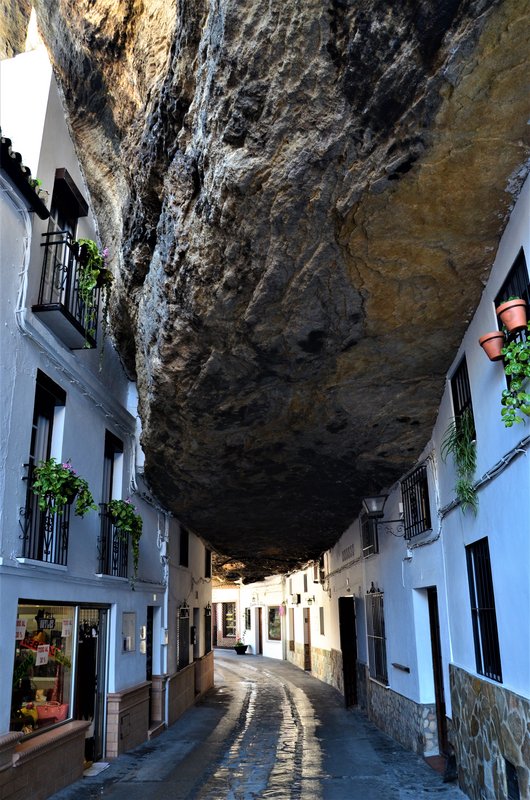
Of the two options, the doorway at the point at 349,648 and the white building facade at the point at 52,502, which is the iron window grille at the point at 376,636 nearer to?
the doorway at the point at 349,648

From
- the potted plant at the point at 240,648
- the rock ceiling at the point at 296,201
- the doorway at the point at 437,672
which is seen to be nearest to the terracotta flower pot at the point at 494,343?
the rock ceiling at the point at 296,201

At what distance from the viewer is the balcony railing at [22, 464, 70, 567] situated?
6914mm

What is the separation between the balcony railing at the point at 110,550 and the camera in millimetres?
9211

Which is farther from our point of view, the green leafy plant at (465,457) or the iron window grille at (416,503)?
the iron window grille at (416,503)

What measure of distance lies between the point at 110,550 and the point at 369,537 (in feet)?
18.3

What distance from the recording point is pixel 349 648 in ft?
49.4

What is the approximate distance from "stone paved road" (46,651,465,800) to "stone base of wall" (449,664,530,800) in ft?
2.03

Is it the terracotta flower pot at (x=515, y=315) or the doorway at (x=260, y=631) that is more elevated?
the terracotta flower pot at (x=515, y=315)

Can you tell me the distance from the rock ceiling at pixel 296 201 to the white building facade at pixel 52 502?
0.80m

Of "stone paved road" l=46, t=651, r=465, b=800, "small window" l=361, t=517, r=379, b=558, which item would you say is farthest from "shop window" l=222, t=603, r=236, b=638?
"small window" l=361, t=517, r=379, b=558

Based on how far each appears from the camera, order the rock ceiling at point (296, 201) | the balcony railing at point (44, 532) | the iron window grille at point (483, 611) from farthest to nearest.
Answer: the balcony railing at point (44, 532)
the iron window grille at point (483, 611)
the rock ceiling at point (296, 201)

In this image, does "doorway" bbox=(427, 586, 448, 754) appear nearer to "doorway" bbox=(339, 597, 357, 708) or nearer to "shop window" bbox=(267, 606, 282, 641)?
"doorway" bbox=(339, 597, 357, 708)

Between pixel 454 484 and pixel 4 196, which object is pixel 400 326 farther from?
pixel 4 196

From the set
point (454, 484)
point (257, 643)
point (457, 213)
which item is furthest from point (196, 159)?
point (257, 643)
